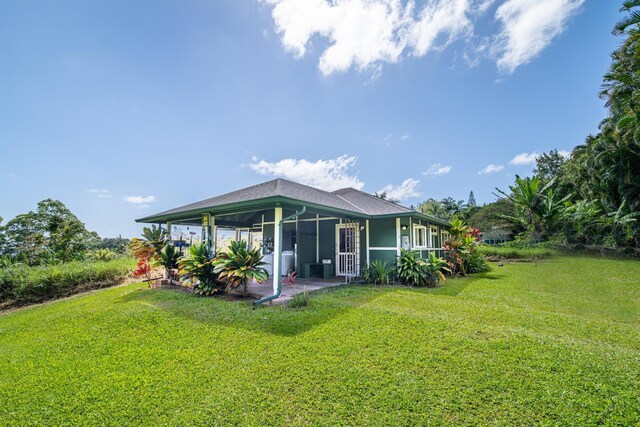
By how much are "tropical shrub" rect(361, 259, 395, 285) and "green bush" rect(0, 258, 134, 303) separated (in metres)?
9.46

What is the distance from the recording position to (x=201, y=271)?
708cm

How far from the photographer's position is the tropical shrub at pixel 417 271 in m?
8.57

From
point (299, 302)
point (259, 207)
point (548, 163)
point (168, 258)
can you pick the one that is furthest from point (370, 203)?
point (548, 163)

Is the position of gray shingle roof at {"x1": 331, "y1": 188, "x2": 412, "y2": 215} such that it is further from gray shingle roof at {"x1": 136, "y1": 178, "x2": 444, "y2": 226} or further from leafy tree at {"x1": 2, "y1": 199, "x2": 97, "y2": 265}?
leafy tree at {"x1": 2, "y1": 199, "x2": 97, "y2": 265}

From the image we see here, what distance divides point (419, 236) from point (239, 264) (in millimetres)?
7739

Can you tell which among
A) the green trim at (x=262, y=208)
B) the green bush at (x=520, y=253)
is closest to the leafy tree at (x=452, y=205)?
the green bush at (x=520, y=253)

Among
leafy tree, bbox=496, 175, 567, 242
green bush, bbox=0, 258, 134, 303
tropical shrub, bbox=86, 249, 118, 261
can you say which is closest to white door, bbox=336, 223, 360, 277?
green bush, bbox=0, 258, 134, 303

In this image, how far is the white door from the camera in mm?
9766

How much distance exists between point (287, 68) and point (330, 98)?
261 centimetres

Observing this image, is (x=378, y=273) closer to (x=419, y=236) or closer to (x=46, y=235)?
(x=419, y=236)

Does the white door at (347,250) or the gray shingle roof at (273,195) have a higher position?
the gray shingle roof at (273,195)

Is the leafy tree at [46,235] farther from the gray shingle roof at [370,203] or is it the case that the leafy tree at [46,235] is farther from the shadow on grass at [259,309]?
the gray shingle roof at [370,203]

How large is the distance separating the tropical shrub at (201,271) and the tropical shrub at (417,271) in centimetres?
563

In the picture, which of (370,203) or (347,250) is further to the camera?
(370,203)
